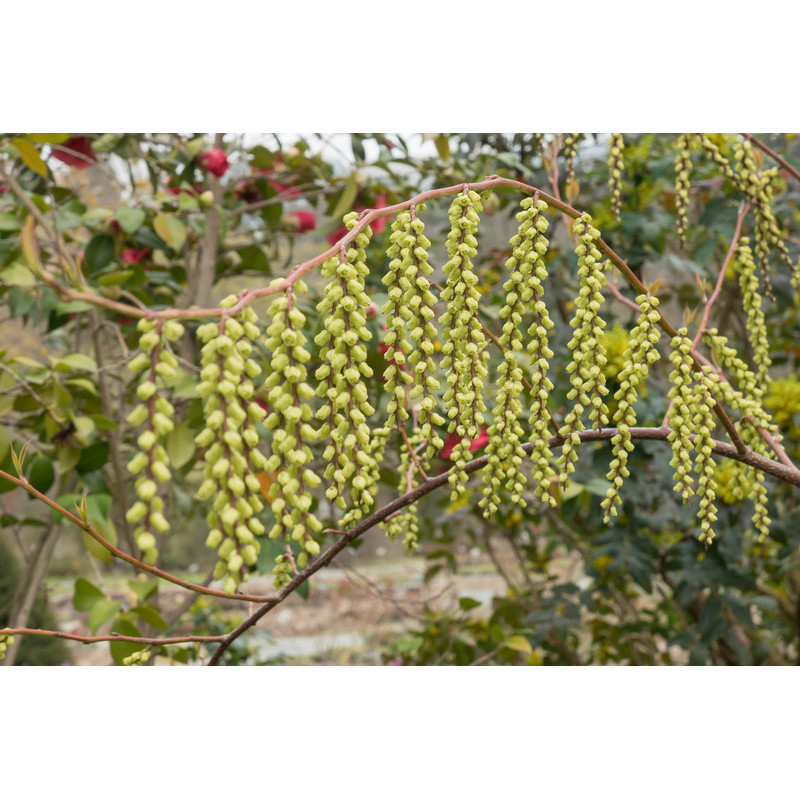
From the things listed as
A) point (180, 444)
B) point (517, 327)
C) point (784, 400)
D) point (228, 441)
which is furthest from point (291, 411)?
point (784, 400)

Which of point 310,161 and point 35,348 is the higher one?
point 310,161

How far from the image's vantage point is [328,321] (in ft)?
1.28

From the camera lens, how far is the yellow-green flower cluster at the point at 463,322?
1.45 feet

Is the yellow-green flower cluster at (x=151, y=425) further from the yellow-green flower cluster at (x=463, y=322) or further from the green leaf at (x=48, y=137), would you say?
the green leaf at (x=48, y=137)

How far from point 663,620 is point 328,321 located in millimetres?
1770

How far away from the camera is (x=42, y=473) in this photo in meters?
0.91

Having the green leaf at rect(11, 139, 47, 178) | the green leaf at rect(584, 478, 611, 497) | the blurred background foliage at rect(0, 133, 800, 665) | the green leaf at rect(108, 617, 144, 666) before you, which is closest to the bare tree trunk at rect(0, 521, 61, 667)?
the blurred background foliage at rect(0, 133, 800, 665)

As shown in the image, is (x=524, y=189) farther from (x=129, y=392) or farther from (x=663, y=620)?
(x=663, y=620)

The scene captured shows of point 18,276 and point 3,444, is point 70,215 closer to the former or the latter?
point 18,276

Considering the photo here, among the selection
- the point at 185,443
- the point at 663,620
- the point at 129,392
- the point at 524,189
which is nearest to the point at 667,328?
the point at 524,189

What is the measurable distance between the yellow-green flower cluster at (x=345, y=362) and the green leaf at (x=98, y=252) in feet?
2.53

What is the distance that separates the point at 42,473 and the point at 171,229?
0.38m

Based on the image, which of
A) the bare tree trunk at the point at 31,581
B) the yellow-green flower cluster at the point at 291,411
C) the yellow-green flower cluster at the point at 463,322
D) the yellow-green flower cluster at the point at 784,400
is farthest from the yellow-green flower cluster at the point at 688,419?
the bare tree trunk at the point at 31,581

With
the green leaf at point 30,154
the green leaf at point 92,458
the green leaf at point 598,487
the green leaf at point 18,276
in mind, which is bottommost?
the green leaf at point 598,487
